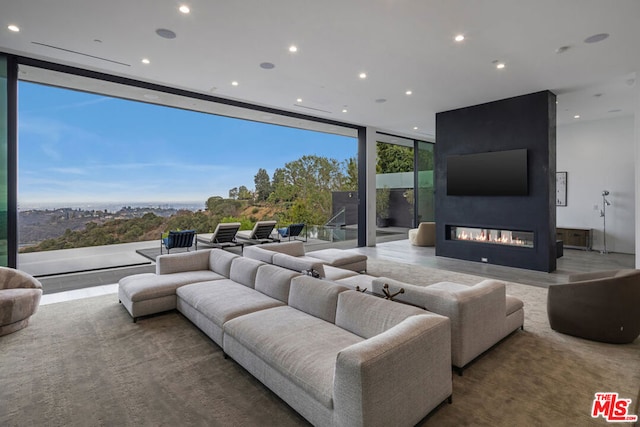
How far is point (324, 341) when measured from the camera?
2.31 meters

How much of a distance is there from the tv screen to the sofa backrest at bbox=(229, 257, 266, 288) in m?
5.39

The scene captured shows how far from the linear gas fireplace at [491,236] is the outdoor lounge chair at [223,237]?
5.09 meters

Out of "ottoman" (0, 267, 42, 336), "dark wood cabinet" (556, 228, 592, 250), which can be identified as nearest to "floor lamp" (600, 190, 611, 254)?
"dark wood cabinet" (556, 228, 592, 250)

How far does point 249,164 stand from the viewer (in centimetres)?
1235

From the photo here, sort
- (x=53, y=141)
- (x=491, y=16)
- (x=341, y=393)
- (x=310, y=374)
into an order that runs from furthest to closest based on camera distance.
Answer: (x=53, y=141), (x=491, y=16), (x=310, y=374), (x=341, y=393)

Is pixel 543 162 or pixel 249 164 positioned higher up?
pixel 249 164

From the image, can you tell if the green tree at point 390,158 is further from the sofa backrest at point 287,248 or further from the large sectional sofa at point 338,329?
the large sectional sofa at point 338,329

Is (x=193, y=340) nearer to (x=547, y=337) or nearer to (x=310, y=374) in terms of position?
(x=310, y=374)

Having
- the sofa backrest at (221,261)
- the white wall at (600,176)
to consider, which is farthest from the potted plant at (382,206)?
the sofa backrest at (221,261)

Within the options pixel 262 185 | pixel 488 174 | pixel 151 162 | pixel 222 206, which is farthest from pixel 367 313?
pixel 151 162

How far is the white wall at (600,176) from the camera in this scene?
7949 millimetres

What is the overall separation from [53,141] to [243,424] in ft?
27.5

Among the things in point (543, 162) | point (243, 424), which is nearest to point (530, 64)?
point (543, 162)

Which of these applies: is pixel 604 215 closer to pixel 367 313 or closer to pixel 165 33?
pixel 367 313
